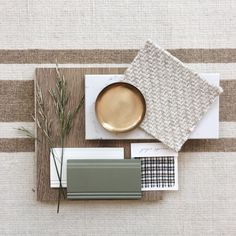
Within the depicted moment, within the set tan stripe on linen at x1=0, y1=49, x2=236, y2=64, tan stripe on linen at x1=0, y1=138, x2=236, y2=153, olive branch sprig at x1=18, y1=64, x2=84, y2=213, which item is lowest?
tan stripe on linen at x1=0, y1=138, x2=236, y2=153

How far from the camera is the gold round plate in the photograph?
675mm

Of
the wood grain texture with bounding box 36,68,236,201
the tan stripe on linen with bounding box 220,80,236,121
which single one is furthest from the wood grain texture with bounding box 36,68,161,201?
the tan stripe on linen with bounding box 220,80,236,121

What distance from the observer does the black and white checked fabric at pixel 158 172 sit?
27.4 inches

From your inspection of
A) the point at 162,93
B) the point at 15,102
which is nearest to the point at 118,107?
the point at 162,93

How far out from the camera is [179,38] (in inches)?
27.9

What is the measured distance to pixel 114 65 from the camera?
2.31ft

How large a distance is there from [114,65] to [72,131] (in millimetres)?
140

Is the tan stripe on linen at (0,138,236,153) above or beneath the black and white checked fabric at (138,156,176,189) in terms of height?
above

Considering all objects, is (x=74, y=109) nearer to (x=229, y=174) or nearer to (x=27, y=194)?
(x=27, y=194)

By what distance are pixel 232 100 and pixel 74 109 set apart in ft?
0.93

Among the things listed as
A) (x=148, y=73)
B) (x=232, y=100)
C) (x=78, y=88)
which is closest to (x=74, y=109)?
(x=78, y=88)

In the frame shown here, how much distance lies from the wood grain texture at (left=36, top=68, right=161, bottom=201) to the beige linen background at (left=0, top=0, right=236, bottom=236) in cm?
2

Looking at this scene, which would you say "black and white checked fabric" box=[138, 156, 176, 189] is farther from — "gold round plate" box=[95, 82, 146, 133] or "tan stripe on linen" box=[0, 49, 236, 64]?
"tan stripe on linen" box=[0, 49, 236, 64]

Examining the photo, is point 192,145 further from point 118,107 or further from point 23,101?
point 23,101
